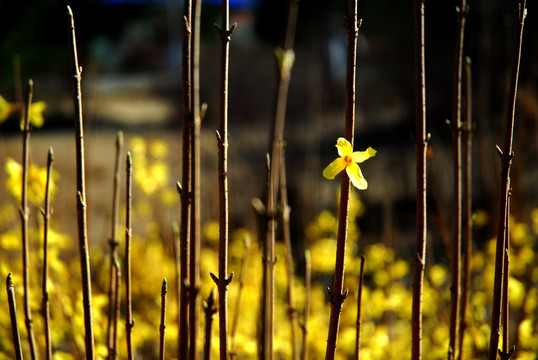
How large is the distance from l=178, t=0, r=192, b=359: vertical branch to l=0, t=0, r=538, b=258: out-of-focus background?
18 cm

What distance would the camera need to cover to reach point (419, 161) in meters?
0.87

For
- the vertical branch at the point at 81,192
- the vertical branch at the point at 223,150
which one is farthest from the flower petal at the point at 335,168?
the vertical branch at the point at 81,192

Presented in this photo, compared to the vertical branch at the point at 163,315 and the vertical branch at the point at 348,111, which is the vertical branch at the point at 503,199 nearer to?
the vertical branch at the point at 348,111

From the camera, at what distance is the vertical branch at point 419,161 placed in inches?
32.8

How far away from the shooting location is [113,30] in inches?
556

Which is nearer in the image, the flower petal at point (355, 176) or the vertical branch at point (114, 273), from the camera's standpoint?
the flower petal at point (355, 176)

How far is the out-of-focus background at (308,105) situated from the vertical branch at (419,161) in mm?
153

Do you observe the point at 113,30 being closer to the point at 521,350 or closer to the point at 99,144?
the point at 99,144

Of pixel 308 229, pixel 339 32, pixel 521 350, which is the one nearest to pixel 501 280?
pixel 521 350

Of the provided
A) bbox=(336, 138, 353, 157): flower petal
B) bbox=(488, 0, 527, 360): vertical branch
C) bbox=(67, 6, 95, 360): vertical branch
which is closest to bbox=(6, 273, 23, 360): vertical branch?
bbox=(67, 6, 95, 360): vertical branch

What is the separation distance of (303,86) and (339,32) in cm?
611

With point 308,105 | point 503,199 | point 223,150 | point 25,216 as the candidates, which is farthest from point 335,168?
point 308,105

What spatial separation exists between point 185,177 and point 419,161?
0.38 meters

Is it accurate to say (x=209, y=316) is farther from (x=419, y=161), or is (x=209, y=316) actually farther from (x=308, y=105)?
(x=308, y=105)
